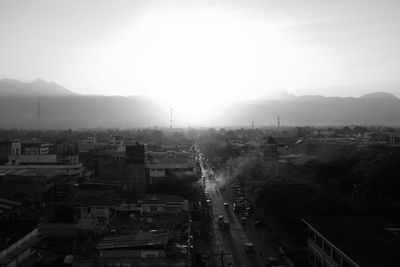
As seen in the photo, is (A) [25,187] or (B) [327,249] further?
(A) [25,187]

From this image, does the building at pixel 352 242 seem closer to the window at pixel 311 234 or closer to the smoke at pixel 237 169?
the window at pixel 311 234

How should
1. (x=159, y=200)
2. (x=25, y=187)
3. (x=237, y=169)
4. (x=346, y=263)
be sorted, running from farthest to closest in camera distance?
(x=237, y=169) → (x=25, y=187) → (x=159, y=200) → (x=346, y=263)

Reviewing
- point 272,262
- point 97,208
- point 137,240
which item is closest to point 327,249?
point 272,262

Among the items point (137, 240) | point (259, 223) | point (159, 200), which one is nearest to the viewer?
point (137, 240)

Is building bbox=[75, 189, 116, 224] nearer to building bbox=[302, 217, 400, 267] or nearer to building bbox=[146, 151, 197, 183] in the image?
building bbox=[302, 217, 400, 267]

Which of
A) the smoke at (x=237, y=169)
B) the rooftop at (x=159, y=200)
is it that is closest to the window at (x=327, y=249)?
the rooftop at (x=159, y=200)

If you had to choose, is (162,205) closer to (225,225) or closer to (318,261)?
(225,225)

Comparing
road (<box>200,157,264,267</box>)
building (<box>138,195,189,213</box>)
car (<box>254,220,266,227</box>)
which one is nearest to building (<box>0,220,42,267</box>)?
building (<box>138,195,189,213</box>)

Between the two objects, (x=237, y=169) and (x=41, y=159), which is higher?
(x=41, y=159)

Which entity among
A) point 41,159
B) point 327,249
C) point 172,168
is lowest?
point 327,249
